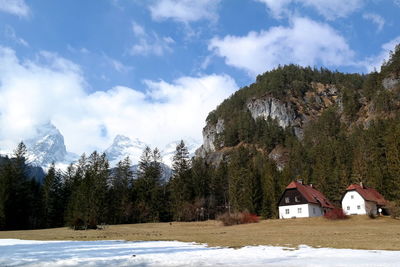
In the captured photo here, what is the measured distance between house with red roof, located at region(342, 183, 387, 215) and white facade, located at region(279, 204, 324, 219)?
530 cm

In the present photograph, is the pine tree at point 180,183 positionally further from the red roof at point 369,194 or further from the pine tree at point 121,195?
the red roof at point 369,194

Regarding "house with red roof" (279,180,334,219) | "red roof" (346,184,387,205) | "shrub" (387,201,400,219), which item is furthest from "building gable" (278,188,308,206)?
"shrub" (387,201,400,219)

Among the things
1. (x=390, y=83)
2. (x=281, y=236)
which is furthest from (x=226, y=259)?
(x=390, y=83)

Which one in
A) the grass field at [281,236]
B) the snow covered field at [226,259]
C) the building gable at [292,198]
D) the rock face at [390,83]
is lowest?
the grass field at [281,236]

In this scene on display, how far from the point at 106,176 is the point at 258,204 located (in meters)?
33.6

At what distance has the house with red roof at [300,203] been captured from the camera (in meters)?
66.4

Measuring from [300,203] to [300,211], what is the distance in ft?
5.06

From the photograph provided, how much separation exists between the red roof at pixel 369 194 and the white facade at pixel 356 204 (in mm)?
658

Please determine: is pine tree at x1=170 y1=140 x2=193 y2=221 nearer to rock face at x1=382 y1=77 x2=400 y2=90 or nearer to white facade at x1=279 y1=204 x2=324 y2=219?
white facade at x1=279 y1=204 x2=324 y2=219

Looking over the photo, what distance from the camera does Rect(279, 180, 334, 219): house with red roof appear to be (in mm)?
66425

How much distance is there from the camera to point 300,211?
67.0 m

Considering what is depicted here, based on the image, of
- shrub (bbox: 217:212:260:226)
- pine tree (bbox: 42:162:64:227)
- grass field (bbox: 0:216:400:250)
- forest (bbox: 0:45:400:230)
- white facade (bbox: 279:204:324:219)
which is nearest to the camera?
grass field (bbox: 0:216:400:250)

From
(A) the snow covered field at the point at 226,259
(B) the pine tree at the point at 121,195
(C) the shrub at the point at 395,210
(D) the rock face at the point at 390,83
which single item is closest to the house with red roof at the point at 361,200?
(C) the shrub at the point at 395,210

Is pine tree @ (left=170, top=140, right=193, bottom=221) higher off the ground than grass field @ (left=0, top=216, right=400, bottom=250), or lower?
higher
